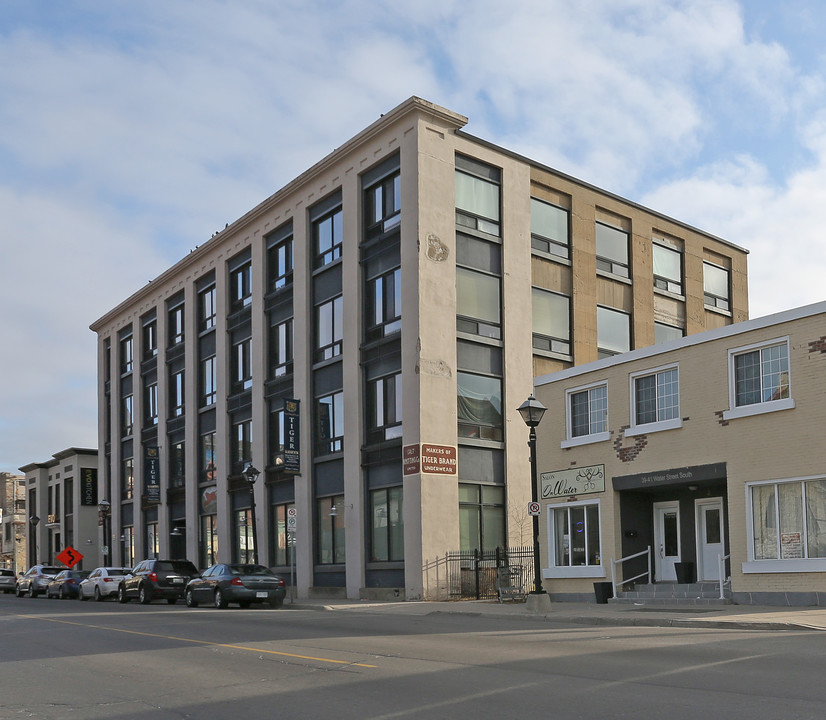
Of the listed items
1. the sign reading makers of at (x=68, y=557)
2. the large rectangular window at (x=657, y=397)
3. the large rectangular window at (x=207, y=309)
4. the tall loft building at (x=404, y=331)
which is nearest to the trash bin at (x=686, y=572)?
the large rectangular window at (x=657, y=397)

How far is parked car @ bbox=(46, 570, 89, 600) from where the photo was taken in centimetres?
4141

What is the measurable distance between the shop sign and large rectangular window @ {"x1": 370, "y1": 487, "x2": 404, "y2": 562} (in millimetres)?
5544

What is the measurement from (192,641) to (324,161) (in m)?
22.7

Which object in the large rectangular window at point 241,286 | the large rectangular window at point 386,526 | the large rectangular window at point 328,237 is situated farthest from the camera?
the large rectangular window at point 241,286

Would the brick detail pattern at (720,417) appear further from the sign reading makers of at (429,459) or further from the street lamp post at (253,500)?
the street lamp post at (253,500)

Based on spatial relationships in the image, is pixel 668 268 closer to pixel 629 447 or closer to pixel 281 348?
pixel 281 348

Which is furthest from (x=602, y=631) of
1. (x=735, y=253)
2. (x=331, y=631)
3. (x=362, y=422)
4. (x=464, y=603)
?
(x=735, y=253)

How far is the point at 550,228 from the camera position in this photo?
35531mm

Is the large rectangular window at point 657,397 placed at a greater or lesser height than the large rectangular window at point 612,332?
lesser

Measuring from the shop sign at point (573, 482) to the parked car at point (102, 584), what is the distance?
17624 millimetres

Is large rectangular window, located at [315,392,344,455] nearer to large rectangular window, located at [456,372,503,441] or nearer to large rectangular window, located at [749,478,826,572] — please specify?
large rectangular window, located at [456,372,503,441]

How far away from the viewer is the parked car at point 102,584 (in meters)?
37.1

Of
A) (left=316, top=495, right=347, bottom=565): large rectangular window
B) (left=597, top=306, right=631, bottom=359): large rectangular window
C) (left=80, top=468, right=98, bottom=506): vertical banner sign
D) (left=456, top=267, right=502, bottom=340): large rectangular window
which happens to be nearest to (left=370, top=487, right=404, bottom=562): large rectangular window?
(left=316, top=495, right=347, bottom=565): large rectangular window

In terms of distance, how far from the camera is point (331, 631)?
18.1 metres
